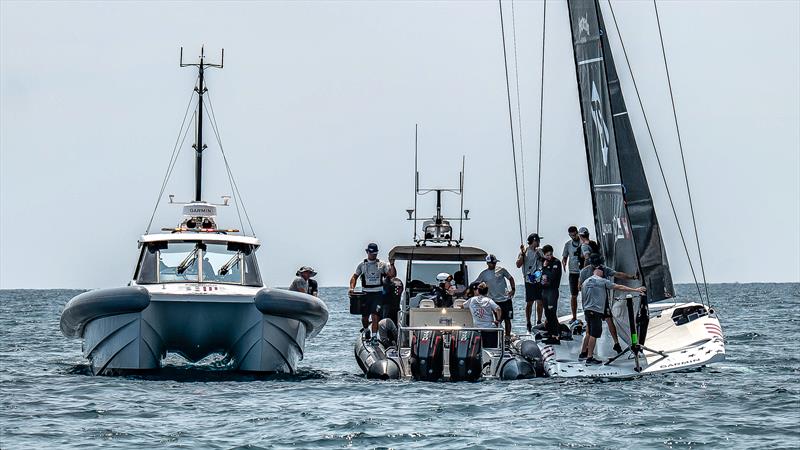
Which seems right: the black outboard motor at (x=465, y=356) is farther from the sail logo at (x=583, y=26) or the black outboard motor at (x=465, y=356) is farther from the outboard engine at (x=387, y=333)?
the sail logo at (x=583, y=26)

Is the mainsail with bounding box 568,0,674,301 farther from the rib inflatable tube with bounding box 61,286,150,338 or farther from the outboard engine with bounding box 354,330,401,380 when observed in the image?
the rib inflatable tube with bounding box 61,286,150,338

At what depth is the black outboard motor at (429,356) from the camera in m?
21.5

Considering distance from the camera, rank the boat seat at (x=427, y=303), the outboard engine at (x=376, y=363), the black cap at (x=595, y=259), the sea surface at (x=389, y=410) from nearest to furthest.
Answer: the sea surface at (x=389, y=410) → the outboard engine at (x=376, y=363) → the black cap at (x=595, y=259) → the boat seat at (x=427, y=303)

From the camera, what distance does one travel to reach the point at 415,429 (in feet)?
52.2

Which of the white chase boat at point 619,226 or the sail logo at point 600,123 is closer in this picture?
the white chase boat at point 619,226

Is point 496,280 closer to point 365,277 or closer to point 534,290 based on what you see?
point 534,290

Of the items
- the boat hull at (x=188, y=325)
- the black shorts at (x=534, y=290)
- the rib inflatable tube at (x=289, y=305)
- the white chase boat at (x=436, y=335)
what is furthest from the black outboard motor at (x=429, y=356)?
the black shorts at (x=534, y=290)

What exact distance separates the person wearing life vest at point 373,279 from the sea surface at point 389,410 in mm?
1695

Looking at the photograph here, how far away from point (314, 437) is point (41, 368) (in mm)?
11294

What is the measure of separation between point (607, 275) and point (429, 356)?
3264 mm

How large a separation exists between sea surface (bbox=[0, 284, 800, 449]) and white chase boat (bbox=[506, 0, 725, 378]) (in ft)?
2.83

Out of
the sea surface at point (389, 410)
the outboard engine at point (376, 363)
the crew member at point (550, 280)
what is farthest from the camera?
the crew member at point (550, 280)

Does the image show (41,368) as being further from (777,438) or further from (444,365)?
(777,438)

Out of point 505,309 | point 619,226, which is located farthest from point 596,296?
point 505,309
